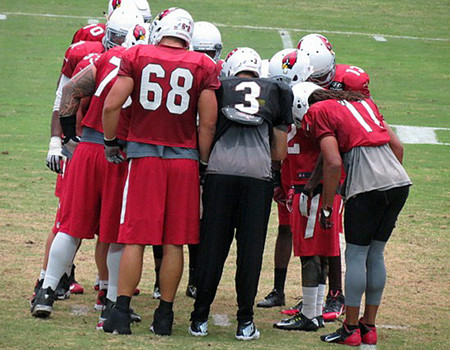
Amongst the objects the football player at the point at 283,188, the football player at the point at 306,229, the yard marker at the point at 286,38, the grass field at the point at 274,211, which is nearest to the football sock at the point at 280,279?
the football player at the point at 283,188

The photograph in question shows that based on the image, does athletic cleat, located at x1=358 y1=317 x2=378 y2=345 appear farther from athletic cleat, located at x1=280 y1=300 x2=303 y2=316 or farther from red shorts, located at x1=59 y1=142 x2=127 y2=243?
red shorts, located at x1=59 y1=142 x2=127 y2=243

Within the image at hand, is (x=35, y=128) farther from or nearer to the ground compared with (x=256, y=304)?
nearer to the ground

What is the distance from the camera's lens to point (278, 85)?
6.61 meters

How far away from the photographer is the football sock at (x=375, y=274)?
6.53 meters

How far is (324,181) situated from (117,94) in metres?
1.51

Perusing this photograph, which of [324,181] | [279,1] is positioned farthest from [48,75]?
[324,181]

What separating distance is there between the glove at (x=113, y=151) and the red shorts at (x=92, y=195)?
0.67 feet

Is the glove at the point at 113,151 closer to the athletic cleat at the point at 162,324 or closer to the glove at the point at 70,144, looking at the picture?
the glove at the point at 70,144

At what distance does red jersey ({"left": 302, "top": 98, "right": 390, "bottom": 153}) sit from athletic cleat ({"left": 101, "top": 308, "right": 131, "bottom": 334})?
1776mm

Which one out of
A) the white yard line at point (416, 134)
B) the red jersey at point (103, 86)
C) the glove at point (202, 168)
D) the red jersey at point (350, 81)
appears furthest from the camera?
the white yard line at point (416, 134)

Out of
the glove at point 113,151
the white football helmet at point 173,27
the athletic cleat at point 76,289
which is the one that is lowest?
the athletic cleat at point 76,289

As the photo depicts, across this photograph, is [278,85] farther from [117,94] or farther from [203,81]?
[117,94]

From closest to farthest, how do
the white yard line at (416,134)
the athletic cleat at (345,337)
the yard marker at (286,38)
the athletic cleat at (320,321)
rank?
the athletic cleat at (345,337) < the athletic cleat at (320,321) < the white yard line at (416,134) < the yard marker at (286,38)

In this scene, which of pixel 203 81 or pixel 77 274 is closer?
pixel 203 81
